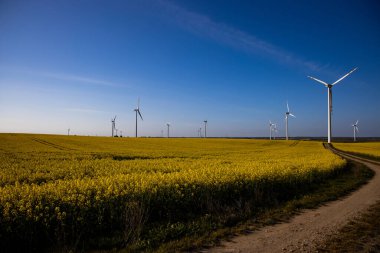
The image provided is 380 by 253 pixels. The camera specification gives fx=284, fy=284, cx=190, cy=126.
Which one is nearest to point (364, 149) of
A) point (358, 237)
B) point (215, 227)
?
point (358, 237)

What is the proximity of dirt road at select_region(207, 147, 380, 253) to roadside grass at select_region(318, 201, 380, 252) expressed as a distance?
258 millimetres

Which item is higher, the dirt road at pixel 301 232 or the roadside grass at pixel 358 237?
the roadside grass at pixel 358 237

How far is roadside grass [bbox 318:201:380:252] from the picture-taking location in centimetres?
766

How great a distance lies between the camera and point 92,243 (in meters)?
8.48

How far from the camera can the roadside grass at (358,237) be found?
7660mm

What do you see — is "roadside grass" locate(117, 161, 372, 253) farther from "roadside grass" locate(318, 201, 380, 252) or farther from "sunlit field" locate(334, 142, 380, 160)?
"sunlit field" locate(334, 142, 380, 160)

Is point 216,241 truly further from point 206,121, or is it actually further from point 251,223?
point 206,121

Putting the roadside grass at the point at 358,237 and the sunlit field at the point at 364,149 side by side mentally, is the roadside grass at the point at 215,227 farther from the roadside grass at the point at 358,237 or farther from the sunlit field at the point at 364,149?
the sunlit field at the point at 364,149

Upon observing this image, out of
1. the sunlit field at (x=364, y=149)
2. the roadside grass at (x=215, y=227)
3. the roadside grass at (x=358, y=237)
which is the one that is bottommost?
the roadside grass at (x=215, y=227)

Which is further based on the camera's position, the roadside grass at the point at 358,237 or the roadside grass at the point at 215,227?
the roadside grass at the point at 215,227

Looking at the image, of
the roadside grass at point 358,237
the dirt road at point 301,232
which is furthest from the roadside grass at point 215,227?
the roadside grass at point 358,237

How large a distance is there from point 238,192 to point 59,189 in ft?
26.9

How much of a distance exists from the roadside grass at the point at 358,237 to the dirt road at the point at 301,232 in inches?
10.2

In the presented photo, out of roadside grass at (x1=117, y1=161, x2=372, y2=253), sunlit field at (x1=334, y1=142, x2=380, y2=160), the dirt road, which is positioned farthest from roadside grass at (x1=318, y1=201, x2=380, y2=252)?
sunlit field at (x1=334, y1=142, x2=380, y2=160)
